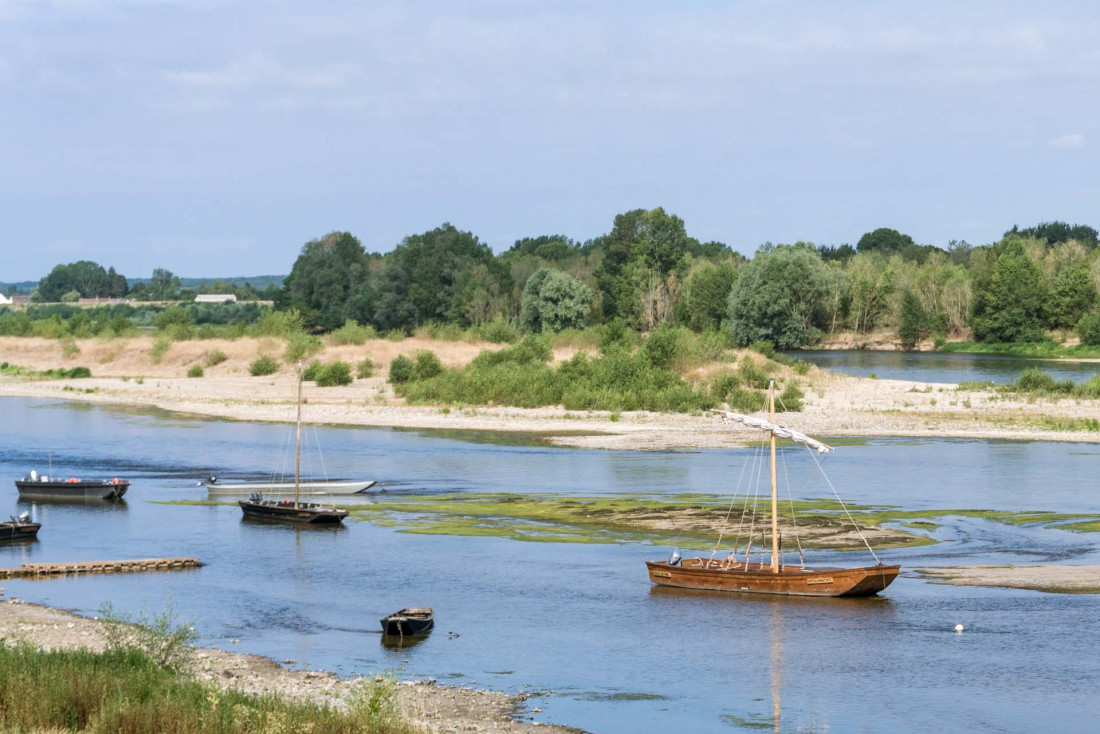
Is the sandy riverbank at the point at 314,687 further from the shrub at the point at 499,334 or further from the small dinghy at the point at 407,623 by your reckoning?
the shrub at the point at 499,334

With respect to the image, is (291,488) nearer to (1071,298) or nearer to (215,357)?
(215,357)

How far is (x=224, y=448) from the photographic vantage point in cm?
6700

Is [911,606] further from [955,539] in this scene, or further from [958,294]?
[958,294]

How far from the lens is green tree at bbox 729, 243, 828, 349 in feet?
444

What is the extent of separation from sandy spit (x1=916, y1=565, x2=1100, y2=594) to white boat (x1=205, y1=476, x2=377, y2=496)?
22.4m

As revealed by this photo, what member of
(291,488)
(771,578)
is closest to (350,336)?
(291,488)

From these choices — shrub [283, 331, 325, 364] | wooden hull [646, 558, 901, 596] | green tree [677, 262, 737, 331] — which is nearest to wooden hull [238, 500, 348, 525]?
wooden hull [646, 558, 901, 596]

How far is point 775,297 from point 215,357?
55.2 m

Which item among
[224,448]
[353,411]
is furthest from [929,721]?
[353,411]

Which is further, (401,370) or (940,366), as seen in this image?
(940,366)

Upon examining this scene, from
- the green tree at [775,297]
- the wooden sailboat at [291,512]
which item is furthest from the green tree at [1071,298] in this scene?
the wooden sailboat at [291,512]

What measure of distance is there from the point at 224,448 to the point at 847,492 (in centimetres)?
3169

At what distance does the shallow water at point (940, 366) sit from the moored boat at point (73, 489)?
6418cm

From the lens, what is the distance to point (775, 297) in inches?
5330
